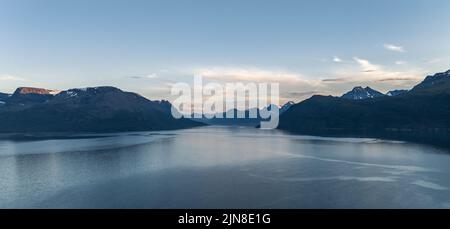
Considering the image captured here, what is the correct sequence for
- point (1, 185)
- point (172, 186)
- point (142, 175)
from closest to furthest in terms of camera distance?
point (172, 186) → point (1, 185) → point (142, 175)

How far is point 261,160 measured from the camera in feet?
373

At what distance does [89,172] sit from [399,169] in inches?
3183

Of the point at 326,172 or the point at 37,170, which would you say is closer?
the point at 326,172

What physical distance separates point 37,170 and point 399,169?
96.9 m

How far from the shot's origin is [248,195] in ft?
Result: 202

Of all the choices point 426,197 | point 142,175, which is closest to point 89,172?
point 142,175

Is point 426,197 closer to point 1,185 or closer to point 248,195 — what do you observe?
point 248,195

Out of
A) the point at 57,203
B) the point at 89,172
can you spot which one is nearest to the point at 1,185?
the point at 89,172
